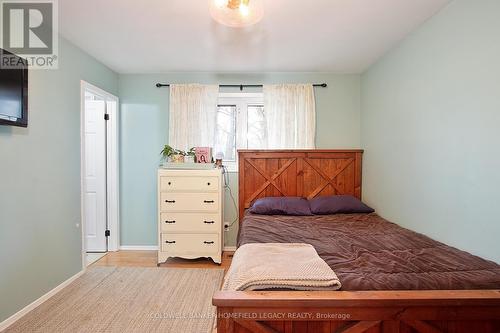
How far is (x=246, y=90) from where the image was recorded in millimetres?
3506

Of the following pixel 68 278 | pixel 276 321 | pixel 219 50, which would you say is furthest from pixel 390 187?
pixel 68 278

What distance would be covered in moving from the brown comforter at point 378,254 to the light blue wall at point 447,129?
0.20 metres

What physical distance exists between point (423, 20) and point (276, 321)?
255cm

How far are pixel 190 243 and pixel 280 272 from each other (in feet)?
6.51

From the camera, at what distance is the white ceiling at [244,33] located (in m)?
1.99

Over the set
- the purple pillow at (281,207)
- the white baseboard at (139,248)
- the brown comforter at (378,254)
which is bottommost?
the white baseboard at (139,248)

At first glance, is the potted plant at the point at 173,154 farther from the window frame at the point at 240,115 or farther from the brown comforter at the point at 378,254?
the brown comforter at the point at 378,254

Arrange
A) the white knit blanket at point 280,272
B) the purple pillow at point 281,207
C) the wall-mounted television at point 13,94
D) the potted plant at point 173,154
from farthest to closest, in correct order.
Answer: the potted plant at point 173,154 → the purple pillow at point 281,207 → the wall-mounted television at point 13,94 → the white knit blanket at point 280,272

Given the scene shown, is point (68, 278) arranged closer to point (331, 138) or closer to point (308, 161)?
point (308, 161)

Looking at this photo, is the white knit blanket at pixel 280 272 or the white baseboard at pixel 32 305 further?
the white baseboard at pixel 32 305

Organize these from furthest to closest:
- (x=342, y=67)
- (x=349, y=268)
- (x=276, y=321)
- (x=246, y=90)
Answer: (x=246, y=90) → (x=342, y=67) → (x=349, y=268) → (x=276, y=321)

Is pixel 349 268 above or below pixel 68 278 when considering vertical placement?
above

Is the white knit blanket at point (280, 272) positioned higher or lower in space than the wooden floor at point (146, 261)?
higher

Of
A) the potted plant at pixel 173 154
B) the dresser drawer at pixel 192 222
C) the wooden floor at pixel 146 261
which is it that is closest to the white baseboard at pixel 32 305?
the wooden floor at pixel 146 261
